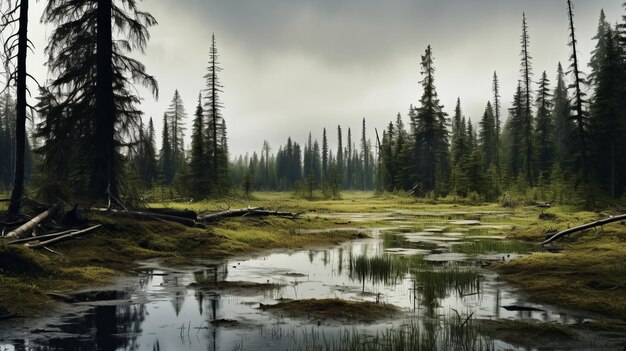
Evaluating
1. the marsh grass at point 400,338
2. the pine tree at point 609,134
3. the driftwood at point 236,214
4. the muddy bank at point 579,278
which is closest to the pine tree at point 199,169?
the driftwood at point 236,214

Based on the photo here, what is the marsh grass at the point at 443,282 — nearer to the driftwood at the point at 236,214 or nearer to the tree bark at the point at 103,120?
the driftwood at the point at 236,214

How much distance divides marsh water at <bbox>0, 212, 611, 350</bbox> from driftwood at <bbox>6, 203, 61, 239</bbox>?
332 cm

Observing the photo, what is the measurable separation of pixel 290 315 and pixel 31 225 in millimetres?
9222

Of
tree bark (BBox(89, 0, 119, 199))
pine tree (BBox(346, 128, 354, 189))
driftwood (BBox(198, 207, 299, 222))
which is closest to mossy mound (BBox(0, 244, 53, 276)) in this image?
tree bark (BBox(89, 0, 119, 199))

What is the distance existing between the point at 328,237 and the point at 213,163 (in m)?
37.1

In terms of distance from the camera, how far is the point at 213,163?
2203 inches

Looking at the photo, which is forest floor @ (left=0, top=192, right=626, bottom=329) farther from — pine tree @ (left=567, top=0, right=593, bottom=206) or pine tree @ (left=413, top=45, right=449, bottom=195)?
pine tree @ (left=413, top=45, right=449, bottom=195)

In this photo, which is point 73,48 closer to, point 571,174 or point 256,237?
point 256,237

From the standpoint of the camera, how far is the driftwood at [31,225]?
39.8 feet

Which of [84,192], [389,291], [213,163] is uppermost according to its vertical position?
[213,163]

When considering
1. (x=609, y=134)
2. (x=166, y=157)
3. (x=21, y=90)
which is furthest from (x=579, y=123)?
(x=166, y=157)

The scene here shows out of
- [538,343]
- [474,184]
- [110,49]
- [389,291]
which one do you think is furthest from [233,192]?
[538,343]

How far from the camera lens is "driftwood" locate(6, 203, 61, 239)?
12125 millimetres

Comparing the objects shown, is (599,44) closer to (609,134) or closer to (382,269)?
(609,134)
